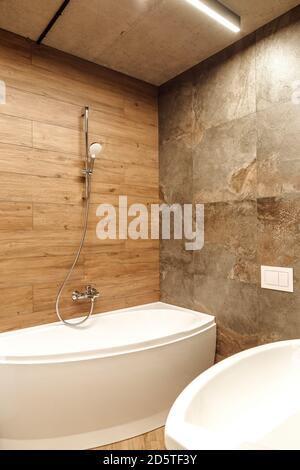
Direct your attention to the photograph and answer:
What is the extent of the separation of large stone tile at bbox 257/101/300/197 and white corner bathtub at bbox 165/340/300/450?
0.92 m

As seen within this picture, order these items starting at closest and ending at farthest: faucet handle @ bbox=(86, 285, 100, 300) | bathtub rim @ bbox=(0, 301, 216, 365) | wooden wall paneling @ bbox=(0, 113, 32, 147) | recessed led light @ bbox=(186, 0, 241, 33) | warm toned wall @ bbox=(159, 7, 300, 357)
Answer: bathtub rim @ bbox=(0, 301, 216, 365) < recessed led light @ bbox=(186, 0, 241, 33) < warm toned wall @ bbox=(159, 7, 300, 357) < wooden wall paneling @ bbox=(0, 113, 32, 147) < faucet handle @ bbox=(86, 285, 100, 300)

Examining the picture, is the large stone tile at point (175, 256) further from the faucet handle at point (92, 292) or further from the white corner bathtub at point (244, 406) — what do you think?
the white corner bathtub at point (244, 406)

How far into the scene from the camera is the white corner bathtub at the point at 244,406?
78 centimetres

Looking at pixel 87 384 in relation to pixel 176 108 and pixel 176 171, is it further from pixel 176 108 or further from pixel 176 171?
pixel 176 108

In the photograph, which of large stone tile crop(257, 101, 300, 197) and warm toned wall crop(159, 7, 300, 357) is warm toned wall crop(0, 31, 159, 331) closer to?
warm toned wall crop(159, 7, 300, 357)

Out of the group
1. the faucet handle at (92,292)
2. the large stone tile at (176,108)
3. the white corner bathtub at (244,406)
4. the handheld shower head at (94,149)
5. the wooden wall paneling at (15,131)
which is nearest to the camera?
the white corner bathtub at (244,406)

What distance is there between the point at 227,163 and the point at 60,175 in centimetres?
122

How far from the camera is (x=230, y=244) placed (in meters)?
2.06

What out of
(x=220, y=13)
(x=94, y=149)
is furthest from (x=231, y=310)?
(x=220, y=13)

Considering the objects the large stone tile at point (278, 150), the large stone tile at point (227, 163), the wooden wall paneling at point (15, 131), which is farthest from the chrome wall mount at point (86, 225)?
the large stone tile at point (278, 150)

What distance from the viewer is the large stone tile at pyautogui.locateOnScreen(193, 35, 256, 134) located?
1942mm

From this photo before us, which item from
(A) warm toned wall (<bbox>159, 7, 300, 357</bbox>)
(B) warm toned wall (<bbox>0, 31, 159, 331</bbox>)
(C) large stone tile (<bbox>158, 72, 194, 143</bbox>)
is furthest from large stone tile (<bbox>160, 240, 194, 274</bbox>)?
(C) large stone tile (<bbox>158, 72, 194, 143</bbox>)

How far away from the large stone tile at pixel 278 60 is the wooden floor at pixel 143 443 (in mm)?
2169

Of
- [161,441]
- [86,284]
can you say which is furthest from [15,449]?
[86,284]
